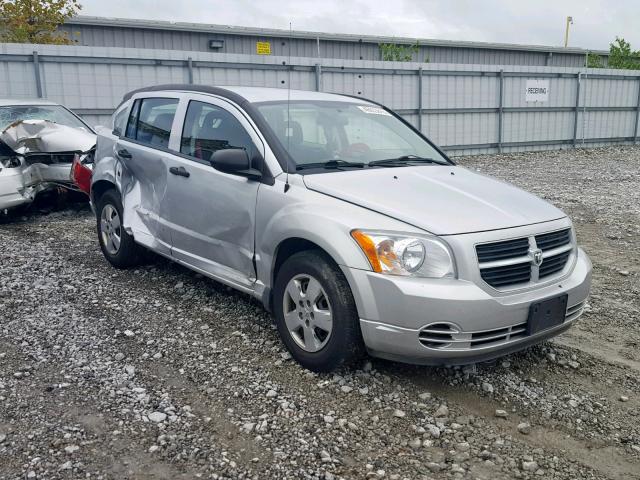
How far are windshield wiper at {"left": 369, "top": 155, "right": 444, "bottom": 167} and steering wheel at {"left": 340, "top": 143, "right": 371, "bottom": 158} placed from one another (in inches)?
4.9

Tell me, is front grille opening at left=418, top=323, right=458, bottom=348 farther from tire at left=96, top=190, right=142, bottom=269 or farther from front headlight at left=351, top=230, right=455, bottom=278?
tire at left=96, top=190, right=142, bottom=269

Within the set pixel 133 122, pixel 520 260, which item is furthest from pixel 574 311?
pixel 133 122

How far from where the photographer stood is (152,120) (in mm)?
5555

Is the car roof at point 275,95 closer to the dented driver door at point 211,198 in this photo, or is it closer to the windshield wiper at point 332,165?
the dented driver door at point 211,198

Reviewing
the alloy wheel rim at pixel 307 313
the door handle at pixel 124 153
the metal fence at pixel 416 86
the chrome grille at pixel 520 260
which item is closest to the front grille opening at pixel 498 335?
the chrome grille at pixel 520 260

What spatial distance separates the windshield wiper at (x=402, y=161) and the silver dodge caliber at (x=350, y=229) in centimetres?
2

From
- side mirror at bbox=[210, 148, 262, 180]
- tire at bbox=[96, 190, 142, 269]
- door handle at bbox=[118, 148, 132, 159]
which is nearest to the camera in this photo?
side mirror at bbox=[210, 148, 262, 180]

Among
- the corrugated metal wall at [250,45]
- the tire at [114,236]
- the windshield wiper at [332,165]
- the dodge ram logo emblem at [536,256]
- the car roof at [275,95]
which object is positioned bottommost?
the tire at [114,236]

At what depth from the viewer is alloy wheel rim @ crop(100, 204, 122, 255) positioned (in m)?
6.03

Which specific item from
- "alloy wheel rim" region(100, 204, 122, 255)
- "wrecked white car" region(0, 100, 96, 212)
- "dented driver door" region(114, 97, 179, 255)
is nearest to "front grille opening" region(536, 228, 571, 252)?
"dented driver door" region(114, 97, 179, 255)

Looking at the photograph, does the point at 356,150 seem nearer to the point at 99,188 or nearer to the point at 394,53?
the point at 99,188

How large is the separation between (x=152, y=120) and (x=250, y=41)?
21.2 meters

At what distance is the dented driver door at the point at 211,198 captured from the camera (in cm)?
438

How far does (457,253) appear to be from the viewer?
343 cm
